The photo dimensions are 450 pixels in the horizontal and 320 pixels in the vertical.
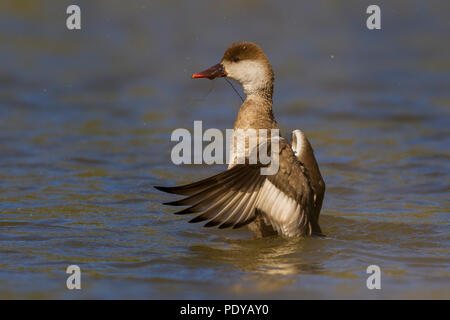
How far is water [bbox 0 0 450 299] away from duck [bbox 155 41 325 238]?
0.86 ft

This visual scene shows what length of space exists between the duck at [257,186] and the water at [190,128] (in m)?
0.26

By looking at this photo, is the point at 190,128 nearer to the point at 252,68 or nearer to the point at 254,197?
the point at 252,68

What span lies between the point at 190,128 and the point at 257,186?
532 cm

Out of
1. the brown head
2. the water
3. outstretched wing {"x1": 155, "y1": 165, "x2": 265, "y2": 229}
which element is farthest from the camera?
the brown head

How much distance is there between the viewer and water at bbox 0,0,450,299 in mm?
6352

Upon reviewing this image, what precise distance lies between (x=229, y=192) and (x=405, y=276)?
1517 millimetres

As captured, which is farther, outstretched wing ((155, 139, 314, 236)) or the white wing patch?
the white wing patch

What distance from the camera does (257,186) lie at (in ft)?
20.8

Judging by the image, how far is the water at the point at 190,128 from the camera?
6.35m

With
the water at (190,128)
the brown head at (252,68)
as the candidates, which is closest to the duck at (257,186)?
the brown head at (252,68)

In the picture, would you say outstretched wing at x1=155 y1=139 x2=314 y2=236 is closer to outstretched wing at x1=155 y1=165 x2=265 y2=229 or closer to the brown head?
outstretched wing at x1=155 y1=165 x2=265 y2=229

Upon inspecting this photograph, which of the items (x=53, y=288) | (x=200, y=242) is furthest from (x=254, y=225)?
(x=53, y=288)

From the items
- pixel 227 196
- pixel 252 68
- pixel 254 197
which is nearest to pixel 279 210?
pixel 254 197

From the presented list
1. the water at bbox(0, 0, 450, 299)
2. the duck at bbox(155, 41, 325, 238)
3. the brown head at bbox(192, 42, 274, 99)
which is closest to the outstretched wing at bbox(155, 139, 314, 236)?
the duck at bbox(155, 41, 325, 238)
